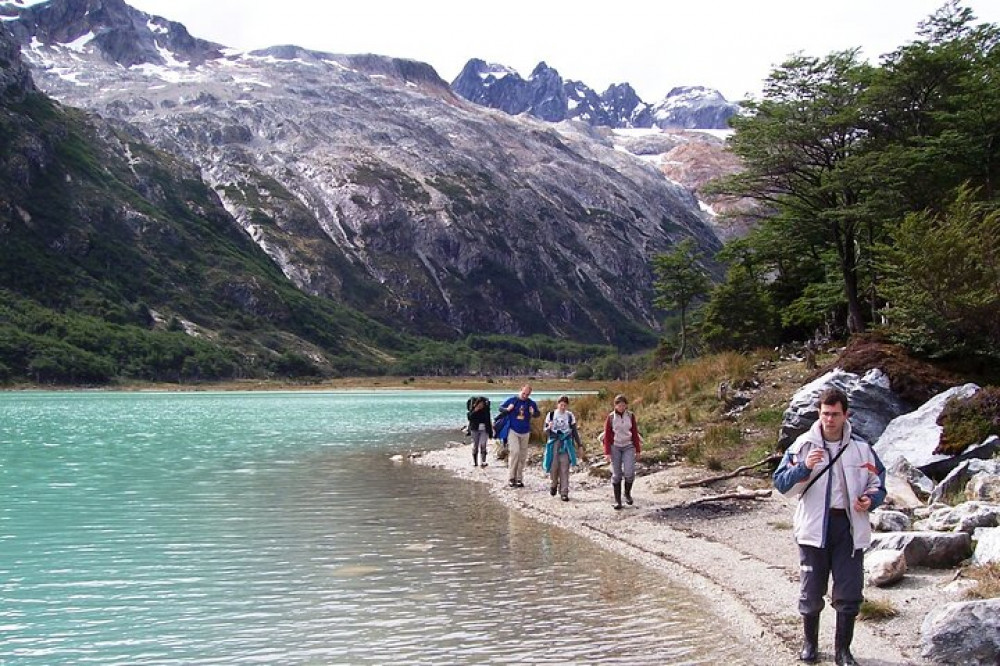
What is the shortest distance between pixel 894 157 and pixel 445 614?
24143mm

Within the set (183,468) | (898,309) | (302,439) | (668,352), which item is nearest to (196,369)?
(668,352)

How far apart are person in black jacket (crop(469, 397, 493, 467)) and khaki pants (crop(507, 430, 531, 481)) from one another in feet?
18.2

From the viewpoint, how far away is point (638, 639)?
973cm

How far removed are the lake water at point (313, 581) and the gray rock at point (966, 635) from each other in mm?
1922

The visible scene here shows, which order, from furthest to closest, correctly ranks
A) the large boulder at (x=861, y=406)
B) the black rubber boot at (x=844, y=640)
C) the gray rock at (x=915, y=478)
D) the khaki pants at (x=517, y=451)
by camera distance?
the khaki pants at (x=517, y=451) < the large boulder at (x=861, y=406) < the gray rock at (x=915, y=478) < the black rubber boot at (x=844, y=640)

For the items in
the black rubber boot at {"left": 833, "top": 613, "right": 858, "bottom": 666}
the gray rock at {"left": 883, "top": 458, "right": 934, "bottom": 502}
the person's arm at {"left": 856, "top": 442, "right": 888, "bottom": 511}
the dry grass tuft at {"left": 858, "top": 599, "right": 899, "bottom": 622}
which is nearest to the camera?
the person's arm at {"left": 856, "top": 442, "right": 888, "bottom": 511}

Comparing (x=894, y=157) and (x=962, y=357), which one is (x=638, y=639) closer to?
(x=962, y=357)

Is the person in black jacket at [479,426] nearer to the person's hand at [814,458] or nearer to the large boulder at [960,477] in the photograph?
the large boulder at [960,477]

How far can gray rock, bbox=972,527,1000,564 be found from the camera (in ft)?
33.2

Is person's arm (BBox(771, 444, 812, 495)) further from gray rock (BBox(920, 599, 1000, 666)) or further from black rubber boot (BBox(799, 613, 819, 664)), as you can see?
gray rock (BBox(920, 599, 1000, 666))

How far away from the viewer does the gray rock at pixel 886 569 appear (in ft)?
34.3

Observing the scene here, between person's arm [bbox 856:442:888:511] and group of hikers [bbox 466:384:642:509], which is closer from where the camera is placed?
person's arm [bbox 856:442:888:511]

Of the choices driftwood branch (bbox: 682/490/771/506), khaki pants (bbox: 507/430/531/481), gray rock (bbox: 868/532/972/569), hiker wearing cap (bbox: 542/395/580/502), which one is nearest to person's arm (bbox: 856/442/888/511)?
gray rock (bbox: 868/532/972/569)

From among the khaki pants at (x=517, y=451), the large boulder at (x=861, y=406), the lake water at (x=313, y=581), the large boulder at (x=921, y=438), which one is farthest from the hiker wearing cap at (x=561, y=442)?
the large boulder at (x=921, y=438)
